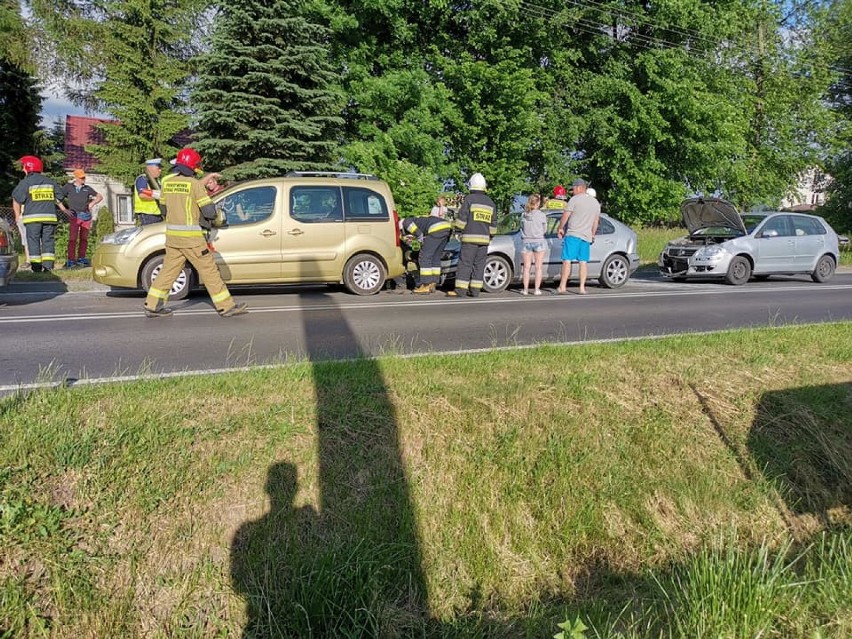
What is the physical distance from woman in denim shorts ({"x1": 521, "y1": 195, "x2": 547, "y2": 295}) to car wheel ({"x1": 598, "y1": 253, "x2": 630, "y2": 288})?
2.03 meters

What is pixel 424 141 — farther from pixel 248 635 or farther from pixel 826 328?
pixel 248 635

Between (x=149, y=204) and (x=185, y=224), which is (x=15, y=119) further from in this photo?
(x=185, y=224)

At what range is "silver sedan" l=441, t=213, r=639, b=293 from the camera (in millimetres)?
11055

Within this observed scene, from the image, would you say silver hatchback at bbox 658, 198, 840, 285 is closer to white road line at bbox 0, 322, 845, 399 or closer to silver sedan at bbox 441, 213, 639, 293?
silver sedan at bbox 441, 213, 639, 293

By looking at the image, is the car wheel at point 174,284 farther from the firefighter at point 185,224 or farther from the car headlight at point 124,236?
the firefighter at point 185,224

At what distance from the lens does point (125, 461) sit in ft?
10.8

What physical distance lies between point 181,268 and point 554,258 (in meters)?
7.31

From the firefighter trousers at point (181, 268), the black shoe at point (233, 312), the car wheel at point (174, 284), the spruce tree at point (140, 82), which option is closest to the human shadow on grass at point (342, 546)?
the firefighter trousers at point (181, 268)

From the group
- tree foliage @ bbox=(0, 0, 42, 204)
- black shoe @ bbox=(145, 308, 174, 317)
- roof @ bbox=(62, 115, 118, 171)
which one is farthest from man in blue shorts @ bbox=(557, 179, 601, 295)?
roof @ bbox=(62, 115, 118, 171)

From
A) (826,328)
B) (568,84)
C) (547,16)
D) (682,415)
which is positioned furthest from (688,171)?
(682,415)

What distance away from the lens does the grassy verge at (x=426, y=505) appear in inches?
114

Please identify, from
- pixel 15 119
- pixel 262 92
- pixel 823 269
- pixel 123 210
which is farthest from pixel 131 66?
pixel 823 269

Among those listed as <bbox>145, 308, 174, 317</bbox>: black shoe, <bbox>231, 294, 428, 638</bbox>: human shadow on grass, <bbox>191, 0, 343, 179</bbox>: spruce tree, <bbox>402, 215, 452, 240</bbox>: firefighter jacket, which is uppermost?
<bbox>191, 0, 343, 179</bbox>: spruce tree

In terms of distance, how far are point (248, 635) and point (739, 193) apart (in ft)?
101
